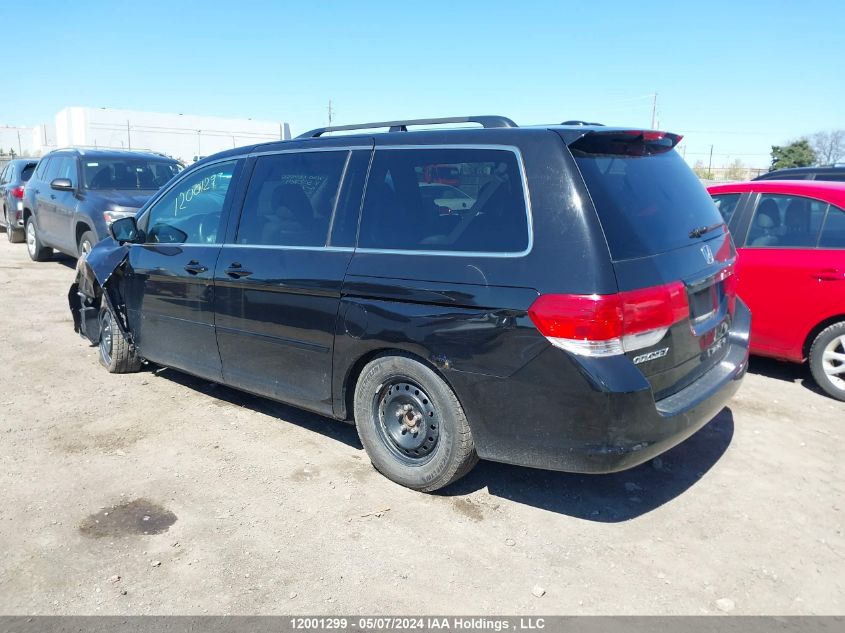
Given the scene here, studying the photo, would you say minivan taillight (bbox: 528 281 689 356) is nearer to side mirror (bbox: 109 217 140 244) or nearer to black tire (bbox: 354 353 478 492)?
black tire (bbox: 354 353 478 492)

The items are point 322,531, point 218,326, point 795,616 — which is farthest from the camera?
point 218,326

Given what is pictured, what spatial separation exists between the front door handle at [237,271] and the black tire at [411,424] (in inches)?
44.8

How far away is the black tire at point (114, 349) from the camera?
577cm

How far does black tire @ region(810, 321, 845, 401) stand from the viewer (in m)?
5.22

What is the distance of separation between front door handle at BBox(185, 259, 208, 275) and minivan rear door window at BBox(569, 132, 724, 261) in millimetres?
2796

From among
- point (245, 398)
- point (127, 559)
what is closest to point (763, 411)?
point (245, 398)

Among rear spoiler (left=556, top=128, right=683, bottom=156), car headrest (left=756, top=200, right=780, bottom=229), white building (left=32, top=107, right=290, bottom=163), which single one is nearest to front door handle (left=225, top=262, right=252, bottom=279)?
rear spoiler (left=556, top=128, right=683, bottom=156)

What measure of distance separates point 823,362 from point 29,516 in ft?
18.7

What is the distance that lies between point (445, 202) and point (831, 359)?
3.73m

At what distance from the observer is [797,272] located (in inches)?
212

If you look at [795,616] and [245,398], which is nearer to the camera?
[795,616]

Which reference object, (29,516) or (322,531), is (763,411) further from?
(29,516)

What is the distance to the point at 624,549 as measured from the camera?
3.29 metres

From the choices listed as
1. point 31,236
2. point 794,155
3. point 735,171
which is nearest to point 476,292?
point 31,236
